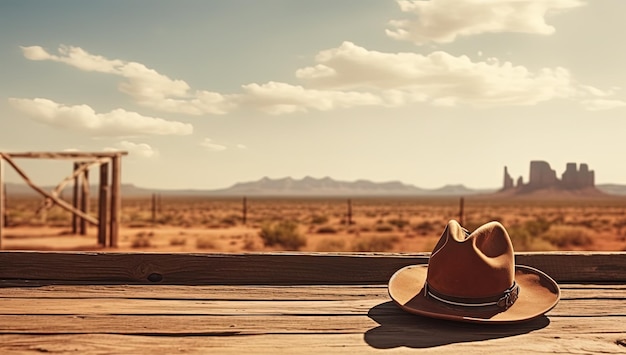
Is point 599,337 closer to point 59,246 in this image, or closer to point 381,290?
point 381,290

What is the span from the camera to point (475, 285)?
7.02 ft

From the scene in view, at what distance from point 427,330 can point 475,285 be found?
237 millimetres

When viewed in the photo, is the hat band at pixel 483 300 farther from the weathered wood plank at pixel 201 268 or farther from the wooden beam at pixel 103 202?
the wooden beam at pixel 103 202

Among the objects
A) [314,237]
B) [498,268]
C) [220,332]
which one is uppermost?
[498,268]

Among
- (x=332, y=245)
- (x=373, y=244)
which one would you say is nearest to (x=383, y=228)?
(x=373, y=244)

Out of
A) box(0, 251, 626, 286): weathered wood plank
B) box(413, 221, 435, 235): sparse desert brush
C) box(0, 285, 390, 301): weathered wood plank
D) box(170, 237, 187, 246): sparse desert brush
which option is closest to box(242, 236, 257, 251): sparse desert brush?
box(170, 237, 187, 246): sparse desert brush

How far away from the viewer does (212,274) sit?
2.90m

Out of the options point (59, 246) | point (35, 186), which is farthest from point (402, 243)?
point (35, 186)

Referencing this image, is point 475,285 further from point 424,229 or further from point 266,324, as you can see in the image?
point 424,229

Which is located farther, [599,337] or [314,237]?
[314,237]

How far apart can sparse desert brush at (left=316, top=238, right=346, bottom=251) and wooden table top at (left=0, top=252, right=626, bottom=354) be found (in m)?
18.7

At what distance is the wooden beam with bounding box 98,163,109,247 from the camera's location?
51.3 feet

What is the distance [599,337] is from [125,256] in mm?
2087

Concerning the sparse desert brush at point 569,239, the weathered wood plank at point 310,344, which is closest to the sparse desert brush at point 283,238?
the sparse desert brush at point 569,239
